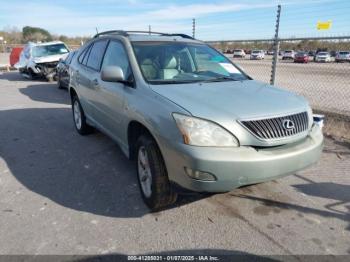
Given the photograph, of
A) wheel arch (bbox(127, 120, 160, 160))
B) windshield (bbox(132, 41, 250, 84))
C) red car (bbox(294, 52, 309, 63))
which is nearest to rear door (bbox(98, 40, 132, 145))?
wheel arch (bbox(127, 120, 160, 160))

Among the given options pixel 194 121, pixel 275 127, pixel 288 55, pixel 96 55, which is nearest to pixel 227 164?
pixel 194 121

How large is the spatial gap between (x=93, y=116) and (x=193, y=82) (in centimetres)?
204

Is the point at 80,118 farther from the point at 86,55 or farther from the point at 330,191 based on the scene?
the point at 330,191

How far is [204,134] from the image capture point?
2572 millimetres

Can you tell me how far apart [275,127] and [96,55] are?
125 inches

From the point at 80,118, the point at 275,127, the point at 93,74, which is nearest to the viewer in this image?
the point at 275,127

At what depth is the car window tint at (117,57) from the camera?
12.0 feet

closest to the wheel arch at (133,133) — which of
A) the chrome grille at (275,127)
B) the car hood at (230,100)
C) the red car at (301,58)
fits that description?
the car hood at (230,100)

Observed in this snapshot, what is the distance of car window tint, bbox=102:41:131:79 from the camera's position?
12.0ft


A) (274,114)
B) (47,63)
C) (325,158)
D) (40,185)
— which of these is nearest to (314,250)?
(274,114)

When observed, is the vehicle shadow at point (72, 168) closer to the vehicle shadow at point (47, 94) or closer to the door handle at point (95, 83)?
the door handle at point (95, 83)

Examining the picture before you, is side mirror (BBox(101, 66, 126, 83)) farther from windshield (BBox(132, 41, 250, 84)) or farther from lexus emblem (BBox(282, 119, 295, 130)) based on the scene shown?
lexus emblem (BBox(282, 119, 295, 130))

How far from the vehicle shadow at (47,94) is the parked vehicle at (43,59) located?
5.73ft

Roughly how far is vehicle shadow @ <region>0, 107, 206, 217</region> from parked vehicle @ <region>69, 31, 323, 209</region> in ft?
1.32
